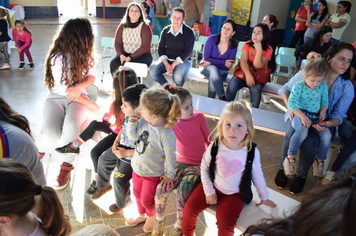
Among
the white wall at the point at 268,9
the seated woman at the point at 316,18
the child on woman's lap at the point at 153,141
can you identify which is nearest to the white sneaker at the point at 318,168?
the child on woman's lap at the point at 153,141

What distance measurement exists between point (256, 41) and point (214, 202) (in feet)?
8.64

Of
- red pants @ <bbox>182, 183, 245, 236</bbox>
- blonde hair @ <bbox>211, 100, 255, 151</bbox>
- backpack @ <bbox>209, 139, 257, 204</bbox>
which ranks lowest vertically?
red pants @ <bbox>182, 183, 245, 236</bbox>

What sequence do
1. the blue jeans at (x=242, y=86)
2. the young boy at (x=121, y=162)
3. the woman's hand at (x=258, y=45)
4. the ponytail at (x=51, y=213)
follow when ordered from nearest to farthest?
the ponytail at (x=51, y=213)
the young boy at (x=121, y=162)
the woman's hand at (x=258, y=45)
the blue jeans at (x=242, y=86)

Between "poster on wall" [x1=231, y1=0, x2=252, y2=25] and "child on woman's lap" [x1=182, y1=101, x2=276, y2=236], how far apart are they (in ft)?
28.1

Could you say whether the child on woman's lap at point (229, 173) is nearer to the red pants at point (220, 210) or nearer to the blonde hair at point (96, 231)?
the red pants at point (220, 210)

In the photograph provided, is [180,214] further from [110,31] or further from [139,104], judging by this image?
[110,31]

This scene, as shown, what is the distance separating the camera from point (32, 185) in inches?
48.2

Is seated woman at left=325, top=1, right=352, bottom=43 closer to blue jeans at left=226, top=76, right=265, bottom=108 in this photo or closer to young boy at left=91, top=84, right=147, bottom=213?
blue jeans at left=226, top=76, right=265, bottom=108

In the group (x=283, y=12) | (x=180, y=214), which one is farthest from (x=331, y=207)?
(x=283, y=12)

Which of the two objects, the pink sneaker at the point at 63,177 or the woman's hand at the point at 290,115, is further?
the woman's hand at the point at 290,115

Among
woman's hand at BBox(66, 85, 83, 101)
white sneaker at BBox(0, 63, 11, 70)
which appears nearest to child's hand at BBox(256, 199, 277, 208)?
woman's hand at BBox(66, 85, 83, 101)

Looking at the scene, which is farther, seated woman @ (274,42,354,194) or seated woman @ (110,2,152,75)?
seated woman @ (110,2,152,75)

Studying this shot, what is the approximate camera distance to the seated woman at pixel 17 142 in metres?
1.48

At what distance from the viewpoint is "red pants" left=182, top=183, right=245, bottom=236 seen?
6.02 feet
